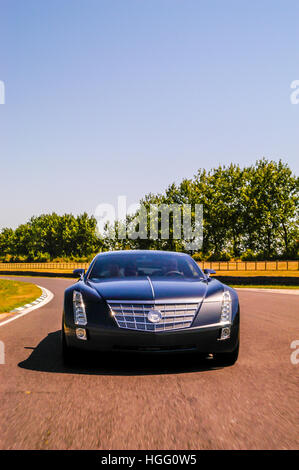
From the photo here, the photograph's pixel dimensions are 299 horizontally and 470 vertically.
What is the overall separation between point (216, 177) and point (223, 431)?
82339 millimetres

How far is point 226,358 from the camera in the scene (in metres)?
5.93

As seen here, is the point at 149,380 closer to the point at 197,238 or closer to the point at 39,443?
the point at 39,443

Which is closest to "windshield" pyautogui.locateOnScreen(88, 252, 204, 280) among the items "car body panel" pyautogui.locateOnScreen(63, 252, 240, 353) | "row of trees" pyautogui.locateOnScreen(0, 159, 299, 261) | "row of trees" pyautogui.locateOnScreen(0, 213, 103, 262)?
"car body panel" pyautogui.locateOnScreen(63, 252, 240, 353)

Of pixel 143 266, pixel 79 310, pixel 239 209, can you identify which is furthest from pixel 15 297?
pixel 239 209

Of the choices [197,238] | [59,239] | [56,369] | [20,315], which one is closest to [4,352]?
[56,369]

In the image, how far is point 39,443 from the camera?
11.0 feet

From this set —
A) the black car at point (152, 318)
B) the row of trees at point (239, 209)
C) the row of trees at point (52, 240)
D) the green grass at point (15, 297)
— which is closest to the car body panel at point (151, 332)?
the black car at point (152, 318)

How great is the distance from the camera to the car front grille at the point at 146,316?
5.38 meters

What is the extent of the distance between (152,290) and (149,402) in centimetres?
156

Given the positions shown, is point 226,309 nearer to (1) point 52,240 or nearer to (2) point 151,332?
(2) point 151,332

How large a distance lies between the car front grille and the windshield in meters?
1.33

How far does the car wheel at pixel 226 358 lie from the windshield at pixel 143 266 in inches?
51.4

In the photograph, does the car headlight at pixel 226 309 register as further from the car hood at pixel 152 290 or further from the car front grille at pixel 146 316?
the car front grille at pixel 146 316
